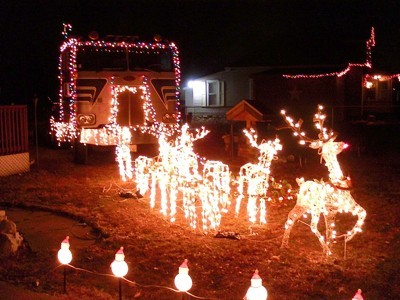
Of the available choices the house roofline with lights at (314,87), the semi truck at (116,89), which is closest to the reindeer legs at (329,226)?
the semi truck at (116,89)

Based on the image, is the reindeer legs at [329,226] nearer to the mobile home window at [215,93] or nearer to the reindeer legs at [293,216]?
the reindeer legs at [293,216]

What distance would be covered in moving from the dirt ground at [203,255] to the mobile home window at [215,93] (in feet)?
70.9

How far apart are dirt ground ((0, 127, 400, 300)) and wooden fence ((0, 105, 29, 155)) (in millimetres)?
2640

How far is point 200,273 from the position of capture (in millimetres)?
6422

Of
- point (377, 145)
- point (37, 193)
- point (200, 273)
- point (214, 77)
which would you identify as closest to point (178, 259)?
point (200, 273)

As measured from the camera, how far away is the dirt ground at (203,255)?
19.5 ft

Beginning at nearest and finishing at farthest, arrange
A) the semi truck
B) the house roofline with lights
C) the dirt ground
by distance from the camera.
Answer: the dirt ground < the semi truck < the house roofline with lights

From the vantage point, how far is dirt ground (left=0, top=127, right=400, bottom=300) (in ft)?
19.5

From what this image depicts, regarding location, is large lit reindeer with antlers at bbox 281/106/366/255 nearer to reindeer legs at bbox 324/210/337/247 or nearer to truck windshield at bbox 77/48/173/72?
reindeer legs at bbox 324/210/337/247

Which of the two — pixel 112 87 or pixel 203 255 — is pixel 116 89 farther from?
pixel 203 255

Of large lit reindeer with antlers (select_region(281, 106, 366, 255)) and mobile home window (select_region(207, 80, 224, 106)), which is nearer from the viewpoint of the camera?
large lit reindeer with antlers (select_region(281, 106, 366, 255))

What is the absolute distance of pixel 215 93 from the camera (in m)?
32.7

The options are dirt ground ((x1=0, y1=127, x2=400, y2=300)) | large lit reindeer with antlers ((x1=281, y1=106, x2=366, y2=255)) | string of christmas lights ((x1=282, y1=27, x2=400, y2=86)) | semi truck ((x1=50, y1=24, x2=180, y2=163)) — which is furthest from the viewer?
string of christmas lights ((x1=282, y1=27, x2=400, y2=86))

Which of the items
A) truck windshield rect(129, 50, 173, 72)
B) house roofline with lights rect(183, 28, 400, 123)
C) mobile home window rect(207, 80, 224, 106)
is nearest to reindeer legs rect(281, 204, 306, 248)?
truck windshield rect(129, 50, 173, 72)
